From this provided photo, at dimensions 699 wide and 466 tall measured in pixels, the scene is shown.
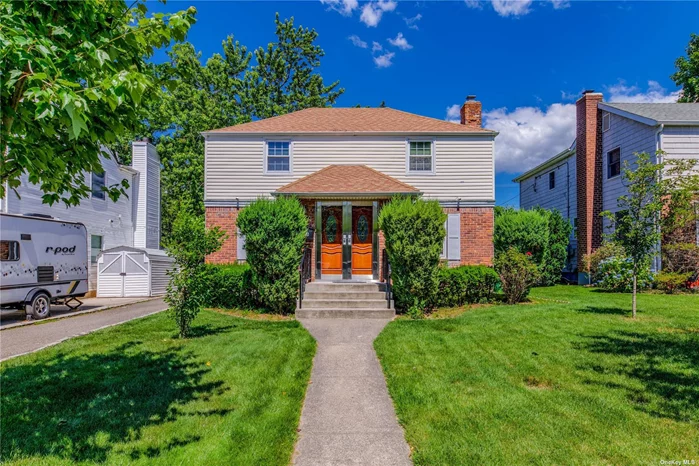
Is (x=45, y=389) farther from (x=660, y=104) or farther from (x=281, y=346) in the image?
(x=660, y=104)

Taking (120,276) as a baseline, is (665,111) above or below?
above

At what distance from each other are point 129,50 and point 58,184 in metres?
1.47

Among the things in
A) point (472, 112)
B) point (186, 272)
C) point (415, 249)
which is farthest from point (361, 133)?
point (186, 272)

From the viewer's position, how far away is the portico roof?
11.6 metres

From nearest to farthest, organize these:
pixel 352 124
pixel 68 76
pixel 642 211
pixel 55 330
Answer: pixel 68 76 < pixel 642 211 < pixel 55 330 < pixel 352 124

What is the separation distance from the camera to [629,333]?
6.81 meters

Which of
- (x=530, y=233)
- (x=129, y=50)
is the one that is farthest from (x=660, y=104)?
(x=129, y=50)

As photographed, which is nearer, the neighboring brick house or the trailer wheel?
the trailer wheel

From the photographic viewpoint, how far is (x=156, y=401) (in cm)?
416

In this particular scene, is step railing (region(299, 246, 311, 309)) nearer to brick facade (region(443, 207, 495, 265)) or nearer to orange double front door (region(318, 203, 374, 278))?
orange double front door (region(318, 203, 374, 278))

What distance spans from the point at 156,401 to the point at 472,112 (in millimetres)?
14734

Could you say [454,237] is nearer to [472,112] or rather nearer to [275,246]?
[472,112]

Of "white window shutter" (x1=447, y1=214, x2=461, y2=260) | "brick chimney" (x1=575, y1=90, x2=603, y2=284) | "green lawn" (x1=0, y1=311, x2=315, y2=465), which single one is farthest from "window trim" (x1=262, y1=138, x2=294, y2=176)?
"brick chimney" (x1=575, y1=90, x2=603, y2=284)

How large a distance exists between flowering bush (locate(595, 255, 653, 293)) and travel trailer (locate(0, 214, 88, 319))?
15404 mm
